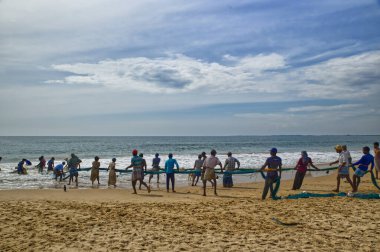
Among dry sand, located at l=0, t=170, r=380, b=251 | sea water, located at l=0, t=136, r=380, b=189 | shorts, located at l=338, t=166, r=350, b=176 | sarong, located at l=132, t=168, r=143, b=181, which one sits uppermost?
shorts, located at l=338, t=166, r=350, b=176

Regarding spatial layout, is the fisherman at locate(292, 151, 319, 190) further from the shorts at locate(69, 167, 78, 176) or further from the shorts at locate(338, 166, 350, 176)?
the shorts at locate(69, 167, 78, 176)

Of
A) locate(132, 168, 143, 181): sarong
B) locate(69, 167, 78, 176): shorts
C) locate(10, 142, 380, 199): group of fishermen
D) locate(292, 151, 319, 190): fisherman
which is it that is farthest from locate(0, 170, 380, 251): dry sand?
locate(69, 167, 78, 176): shorts

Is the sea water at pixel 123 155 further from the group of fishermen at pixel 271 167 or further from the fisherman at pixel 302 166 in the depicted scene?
the fisherman at pixel 302 166

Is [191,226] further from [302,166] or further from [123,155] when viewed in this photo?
[123,155]

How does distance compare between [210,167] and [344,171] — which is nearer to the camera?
[344,171]

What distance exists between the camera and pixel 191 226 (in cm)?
753

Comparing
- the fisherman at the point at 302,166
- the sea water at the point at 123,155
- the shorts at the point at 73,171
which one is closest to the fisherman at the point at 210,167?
the fisherman at the point at 302,166

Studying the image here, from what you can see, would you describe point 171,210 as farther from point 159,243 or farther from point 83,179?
point 83,179

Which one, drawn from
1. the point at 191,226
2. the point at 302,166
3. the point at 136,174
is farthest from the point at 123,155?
the point at 191,226

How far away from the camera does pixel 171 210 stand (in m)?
9.25

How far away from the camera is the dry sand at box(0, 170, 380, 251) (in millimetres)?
6266

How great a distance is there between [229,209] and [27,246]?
512cm

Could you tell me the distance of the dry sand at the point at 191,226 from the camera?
6.27 metres

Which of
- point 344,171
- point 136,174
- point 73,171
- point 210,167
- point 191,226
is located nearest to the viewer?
point 191,226
